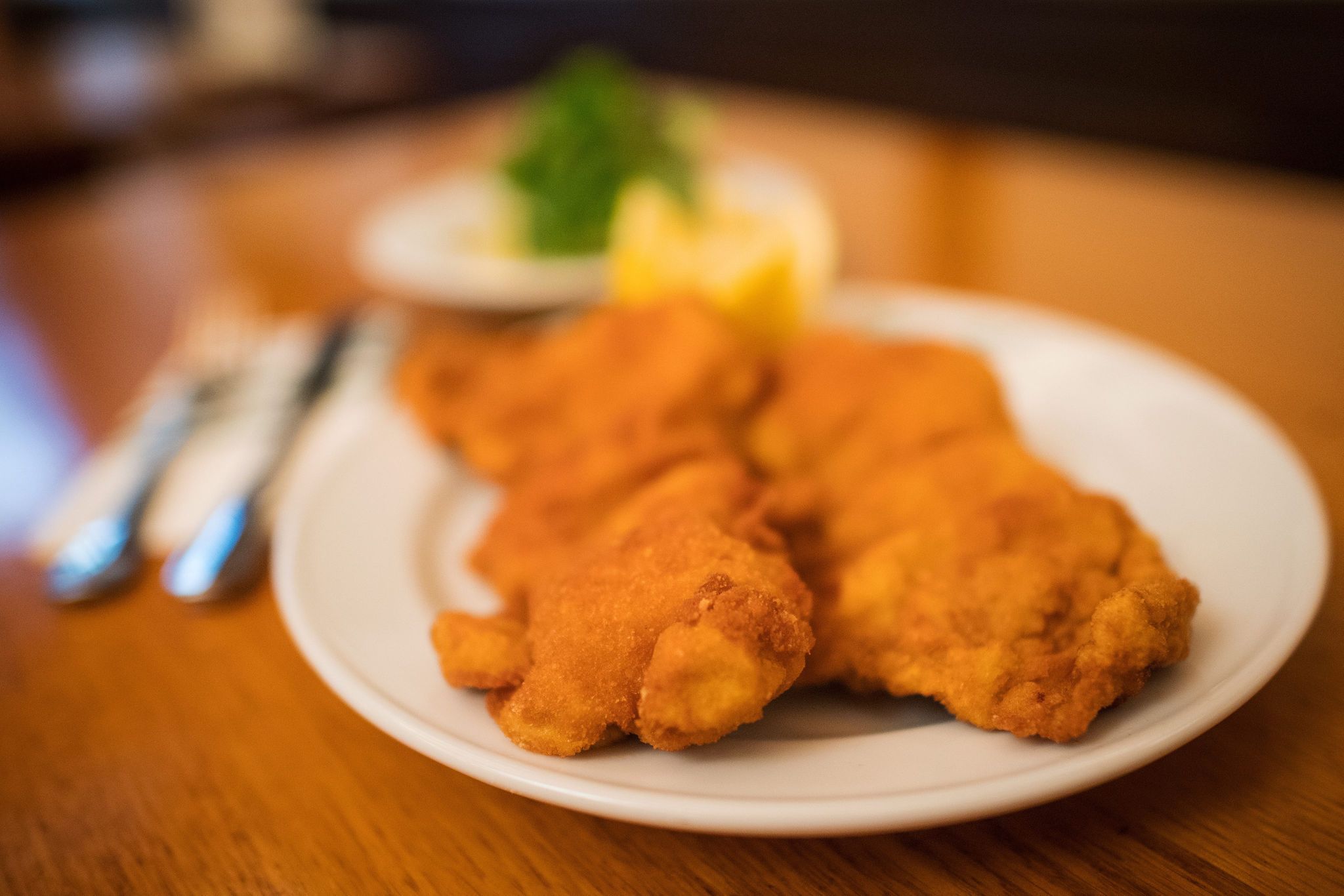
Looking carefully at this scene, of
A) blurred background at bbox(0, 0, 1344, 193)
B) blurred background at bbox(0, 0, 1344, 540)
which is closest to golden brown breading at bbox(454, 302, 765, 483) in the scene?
blurred background at bbox(0, 0, 1344, 540)

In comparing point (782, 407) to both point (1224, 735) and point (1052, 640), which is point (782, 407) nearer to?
point (1052, 640)

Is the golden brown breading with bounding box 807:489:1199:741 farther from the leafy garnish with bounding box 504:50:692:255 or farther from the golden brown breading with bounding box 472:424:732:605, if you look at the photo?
the leafy garnish with bounding box 504:50:692:255

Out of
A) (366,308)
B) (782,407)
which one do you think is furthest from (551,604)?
(366,308)

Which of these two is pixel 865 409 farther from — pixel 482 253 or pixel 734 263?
pixel 482 253

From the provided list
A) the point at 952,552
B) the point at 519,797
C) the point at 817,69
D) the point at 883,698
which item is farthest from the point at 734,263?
the point at 817,69

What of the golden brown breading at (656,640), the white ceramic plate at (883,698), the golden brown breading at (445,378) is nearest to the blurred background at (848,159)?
the white ceramic plate at (883,698)

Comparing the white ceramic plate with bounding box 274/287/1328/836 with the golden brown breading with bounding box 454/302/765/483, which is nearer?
the white ceramic plate with bounding box 274/287/1328/836

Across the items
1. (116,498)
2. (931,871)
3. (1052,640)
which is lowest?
(116,498)
